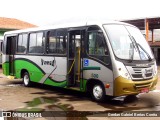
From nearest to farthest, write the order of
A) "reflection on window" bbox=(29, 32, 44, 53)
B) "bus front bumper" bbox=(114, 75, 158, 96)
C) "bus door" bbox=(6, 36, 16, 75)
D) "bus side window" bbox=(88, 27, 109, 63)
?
"bus front bumper" bbox=(114, 75, 158, 96) < "bus side window" bbox=(88, 27, 109, 63) < "reflection on window" bbox=(29, 32, 44, 53) < "bus door" bbox=(6, 36, 16, 75)

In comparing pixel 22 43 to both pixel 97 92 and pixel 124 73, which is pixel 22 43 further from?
pixel 124 73

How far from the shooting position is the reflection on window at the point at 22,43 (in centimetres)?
1426

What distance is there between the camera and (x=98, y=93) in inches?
388

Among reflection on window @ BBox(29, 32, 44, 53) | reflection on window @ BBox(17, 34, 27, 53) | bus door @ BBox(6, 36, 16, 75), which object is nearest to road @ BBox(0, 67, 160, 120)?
reflection on window @ BBox(29, 32, 44, 53)

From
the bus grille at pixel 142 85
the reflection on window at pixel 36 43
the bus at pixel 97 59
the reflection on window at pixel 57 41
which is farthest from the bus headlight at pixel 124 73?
the reflection on window at pixel 36 43

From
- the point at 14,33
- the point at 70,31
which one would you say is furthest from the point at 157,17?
the point at 70,31

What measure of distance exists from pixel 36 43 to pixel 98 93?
4777 mm

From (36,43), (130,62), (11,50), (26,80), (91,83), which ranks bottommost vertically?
(26,80)

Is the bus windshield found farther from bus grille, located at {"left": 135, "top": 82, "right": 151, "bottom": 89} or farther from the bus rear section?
bus grille, located at {"left": 135, "top": 82, "right": 151, "bottom": 89}

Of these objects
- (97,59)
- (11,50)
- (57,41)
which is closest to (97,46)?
(97,59)

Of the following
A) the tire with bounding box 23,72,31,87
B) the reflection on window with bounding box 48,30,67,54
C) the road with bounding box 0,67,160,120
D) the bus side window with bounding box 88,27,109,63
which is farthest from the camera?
the tire with bounding box 23,72,31,87

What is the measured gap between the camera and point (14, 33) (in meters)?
15.2

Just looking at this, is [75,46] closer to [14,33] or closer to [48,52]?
[48,52]

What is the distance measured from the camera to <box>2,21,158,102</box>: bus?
30.2 ft
